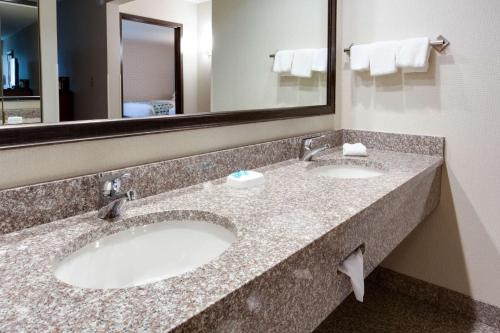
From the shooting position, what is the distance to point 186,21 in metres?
1.26

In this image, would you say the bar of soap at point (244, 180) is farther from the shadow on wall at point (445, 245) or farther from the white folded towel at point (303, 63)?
A: the shadow on wall at point (445, 245)

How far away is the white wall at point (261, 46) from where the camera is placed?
→ 4.86ft

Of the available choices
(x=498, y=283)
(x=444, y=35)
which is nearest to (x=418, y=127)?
(x=444, y=35)

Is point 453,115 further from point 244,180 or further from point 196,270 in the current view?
point 196,270

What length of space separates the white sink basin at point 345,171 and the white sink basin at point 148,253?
82 cm


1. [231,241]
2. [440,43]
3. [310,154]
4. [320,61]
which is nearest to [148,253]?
[231,241]

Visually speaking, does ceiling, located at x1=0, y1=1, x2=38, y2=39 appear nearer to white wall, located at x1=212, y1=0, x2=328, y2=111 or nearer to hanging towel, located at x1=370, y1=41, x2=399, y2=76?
white wall, located at x1=212, y1=0, x2=328, y2=111

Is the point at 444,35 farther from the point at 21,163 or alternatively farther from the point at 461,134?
the point at 21,163

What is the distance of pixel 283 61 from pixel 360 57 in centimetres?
41

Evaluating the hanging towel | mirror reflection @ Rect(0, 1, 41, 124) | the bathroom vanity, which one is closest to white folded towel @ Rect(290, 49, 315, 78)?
the hanging towel

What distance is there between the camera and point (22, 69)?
0.90 m

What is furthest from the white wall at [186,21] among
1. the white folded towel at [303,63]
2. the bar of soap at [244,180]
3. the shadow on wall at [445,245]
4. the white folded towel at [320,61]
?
the shadow on wall at [445,245]

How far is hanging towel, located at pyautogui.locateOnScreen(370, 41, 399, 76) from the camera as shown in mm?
1860

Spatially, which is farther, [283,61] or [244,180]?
[283,61]
